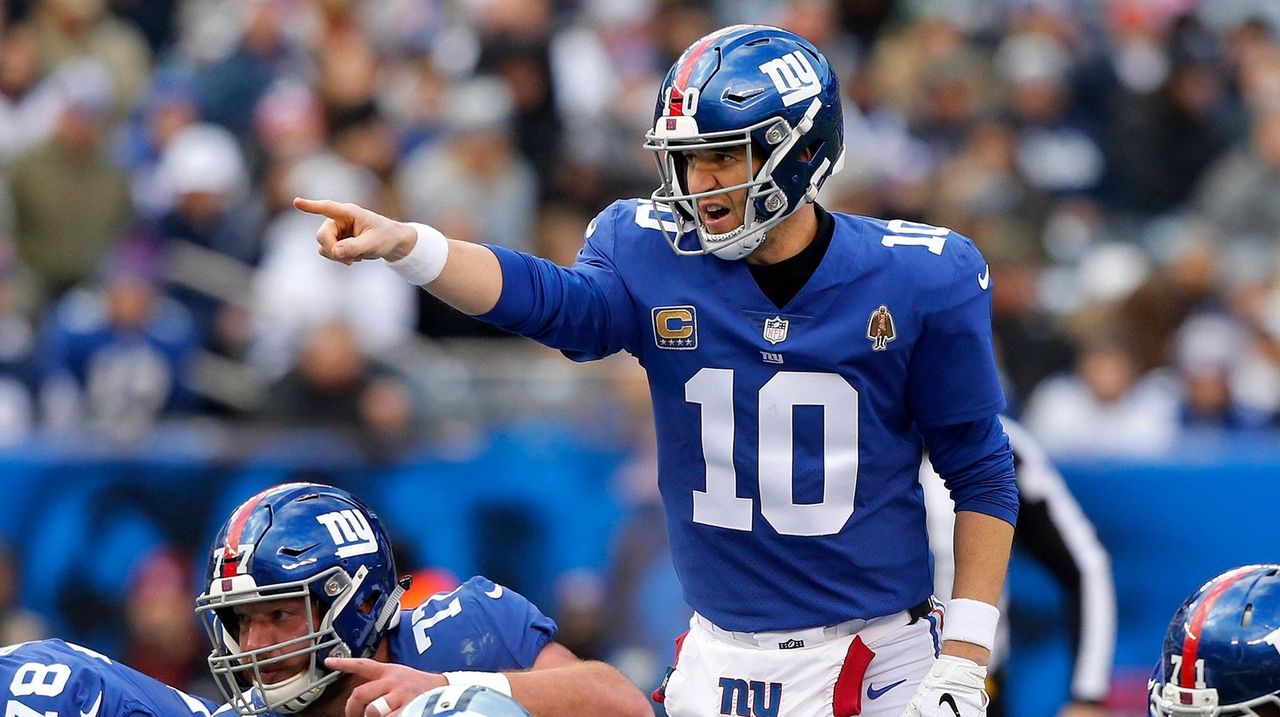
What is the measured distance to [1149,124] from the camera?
Result: 460 inches

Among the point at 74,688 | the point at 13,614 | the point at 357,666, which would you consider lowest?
the point at 13,614

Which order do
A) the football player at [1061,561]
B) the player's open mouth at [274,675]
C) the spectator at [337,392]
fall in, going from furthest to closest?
the spectator at [337,392] < the football player at [1061,561] < the player's open mouth at [274,675]

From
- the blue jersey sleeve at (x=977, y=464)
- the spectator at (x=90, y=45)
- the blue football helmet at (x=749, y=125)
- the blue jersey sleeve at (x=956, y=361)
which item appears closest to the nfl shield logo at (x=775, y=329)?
the blue football helmet at (x=749, y=125)

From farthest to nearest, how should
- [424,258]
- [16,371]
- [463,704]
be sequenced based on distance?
1. [16,371]
2. [424,258]
3. [463,704]

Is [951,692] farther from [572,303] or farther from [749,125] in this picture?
[749,125]

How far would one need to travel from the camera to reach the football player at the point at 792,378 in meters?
4.14

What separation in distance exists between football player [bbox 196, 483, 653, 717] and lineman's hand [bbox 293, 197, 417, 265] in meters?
0.69

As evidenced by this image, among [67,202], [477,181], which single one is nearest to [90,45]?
[67,202]

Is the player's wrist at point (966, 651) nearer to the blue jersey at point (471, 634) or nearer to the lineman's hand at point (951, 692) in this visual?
the lineman's hand at point (951, 692)

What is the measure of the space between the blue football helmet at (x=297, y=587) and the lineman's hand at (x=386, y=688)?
1.17ft

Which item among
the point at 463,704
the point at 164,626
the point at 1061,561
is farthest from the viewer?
Answer: the point at 164,626

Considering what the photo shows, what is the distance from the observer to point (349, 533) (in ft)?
14.3

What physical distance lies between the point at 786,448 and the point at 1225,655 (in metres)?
1.03

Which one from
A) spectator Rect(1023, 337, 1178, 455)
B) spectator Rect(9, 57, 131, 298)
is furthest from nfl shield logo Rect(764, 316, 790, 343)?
spectator Rect(9, 57, 131, 298)
